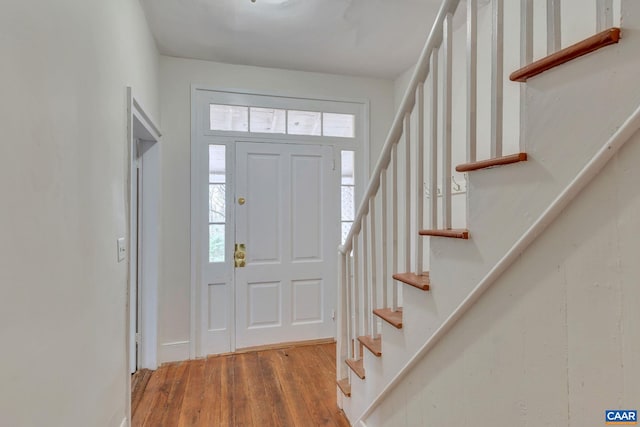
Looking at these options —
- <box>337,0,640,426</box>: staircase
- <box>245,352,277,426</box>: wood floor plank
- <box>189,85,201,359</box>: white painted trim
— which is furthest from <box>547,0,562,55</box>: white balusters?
<box>189,85,201,359</box>: white painted trim

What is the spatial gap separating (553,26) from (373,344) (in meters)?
1.45

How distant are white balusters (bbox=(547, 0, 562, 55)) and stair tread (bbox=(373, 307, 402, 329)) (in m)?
1.08

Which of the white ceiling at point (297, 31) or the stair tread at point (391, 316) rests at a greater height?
the white ceiling at point (297, 31)

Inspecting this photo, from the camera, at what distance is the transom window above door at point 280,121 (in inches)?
117

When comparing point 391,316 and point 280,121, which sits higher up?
point 280,121

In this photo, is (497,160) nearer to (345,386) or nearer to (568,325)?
(568,325)

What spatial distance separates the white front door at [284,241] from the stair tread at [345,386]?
109 cm

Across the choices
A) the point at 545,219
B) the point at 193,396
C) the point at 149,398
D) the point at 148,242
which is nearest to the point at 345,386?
the point at 193,396

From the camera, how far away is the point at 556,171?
77cm

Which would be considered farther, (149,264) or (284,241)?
(284,241)

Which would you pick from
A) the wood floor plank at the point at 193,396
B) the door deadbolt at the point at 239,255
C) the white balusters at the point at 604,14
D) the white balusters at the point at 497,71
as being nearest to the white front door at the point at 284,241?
the door deadbolt at the point at 239,255

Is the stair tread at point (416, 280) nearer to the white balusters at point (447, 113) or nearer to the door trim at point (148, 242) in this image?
the white balusters at point (447, 113)

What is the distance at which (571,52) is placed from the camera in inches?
28.3

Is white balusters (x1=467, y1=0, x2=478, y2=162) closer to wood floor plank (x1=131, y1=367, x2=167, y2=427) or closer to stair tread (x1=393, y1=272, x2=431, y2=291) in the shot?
stair tread (x1=393, y1=272, x2=431, y2=291)
